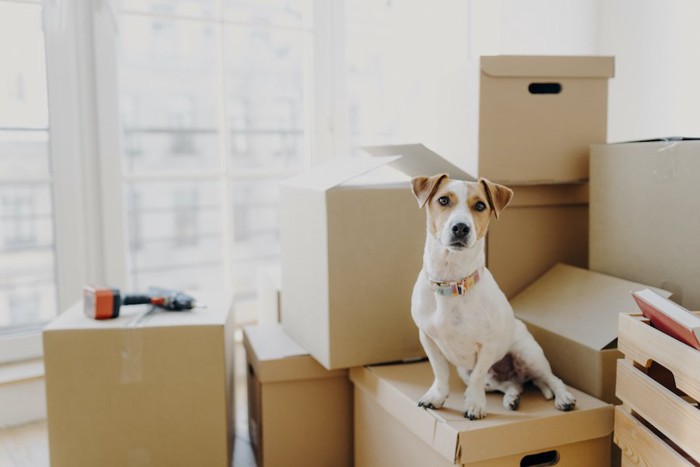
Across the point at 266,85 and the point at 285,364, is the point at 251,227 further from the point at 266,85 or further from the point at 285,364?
the point at 285,364

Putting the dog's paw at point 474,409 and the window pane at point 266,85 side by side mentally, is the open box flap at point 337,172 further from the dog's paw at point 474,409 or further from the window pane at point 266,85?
the window pane at point 266,85

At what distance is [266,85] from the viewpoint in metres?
2.48

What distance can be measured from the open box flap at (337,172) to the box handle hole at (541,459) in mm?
675

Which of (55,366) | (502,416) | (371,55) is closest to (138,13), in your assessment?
(371,55)

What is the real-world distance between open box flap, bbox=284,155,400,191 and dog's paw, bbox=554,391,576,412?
613 mm

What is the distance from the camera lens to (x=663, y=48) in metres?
2.11

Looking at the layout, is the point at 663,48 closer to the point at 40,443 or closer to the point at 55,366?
the point at 55,366

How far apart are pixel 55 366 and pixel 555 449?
1083 mm

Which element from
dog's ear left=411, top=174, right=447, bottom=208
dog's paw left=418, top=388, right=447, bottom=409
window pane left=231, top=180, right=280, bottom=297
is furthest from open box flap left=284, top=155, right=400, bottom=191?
window pane left=231, top=180, right=280, bottom=297

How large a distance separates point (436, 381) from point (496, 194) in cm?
40

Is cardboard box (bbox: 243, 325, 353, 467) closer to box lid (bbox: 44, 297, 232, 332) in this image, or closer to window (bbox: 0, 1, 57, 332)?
box lid (bbox: 44, 297, 232, 332)

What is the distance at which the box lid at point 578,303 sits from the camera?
136 cm

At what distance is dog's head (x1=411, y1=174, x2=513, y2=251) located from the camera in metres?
1.16

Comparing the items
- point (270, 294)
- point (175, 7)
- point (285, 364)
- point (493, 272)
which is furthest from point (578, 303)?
point (175, 7)
